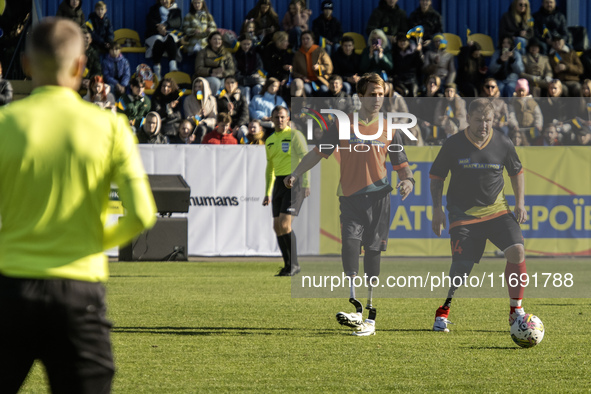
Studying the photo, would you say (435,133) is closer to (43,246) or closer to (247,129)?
(247,129)

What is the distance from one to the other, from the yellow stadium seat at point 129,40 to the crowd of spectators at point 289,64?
48 centimetres

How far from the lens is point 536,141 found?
1684cm

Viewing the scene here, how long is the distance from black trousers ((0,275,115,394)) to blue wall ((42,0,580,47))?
64.9ft

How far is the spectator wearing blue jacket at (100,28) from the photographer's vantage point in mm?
20500

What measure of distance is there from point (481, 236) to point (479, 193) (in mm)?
392

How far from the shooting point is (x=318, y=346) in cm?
750

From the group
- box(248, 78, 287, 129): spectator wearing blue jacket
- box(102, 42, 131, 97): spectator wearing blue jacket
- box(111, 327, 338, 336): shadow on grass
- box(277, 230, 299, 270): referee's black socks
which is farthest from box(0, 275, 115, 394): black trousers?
box(102, 42, 131, 97): spectator wearing blue jacket

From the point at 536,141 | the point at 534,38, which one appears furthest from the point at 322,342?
the point at 534,38

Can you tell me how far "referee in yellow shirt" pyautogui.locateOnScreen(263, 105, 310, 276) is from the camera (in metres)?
13.4

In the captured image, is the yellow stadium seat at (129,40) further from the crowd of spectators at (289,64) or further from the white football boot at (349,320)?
the white football boot at (349,320)

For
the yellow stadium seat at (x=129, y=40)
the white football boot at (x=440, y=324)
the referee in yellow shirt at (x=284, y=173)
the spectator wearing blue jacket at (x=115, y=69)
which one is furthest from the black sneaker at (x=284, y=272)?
the yellow stadium seat at (x=129, y=40)

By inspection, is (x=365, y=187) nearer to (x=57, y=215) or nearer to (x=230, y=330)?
(x=230, y=330)

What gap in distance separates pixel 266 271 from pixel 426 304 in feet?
14.3

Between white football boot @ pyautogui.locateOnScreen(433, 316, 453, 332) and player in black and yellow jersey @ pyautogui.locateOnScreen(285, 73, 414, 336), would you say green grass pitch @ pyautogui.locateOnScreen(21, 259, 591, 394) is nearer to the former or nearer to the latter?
white football boot @ pyautogui.locateOnScreen(433, 316, 453, 332)
